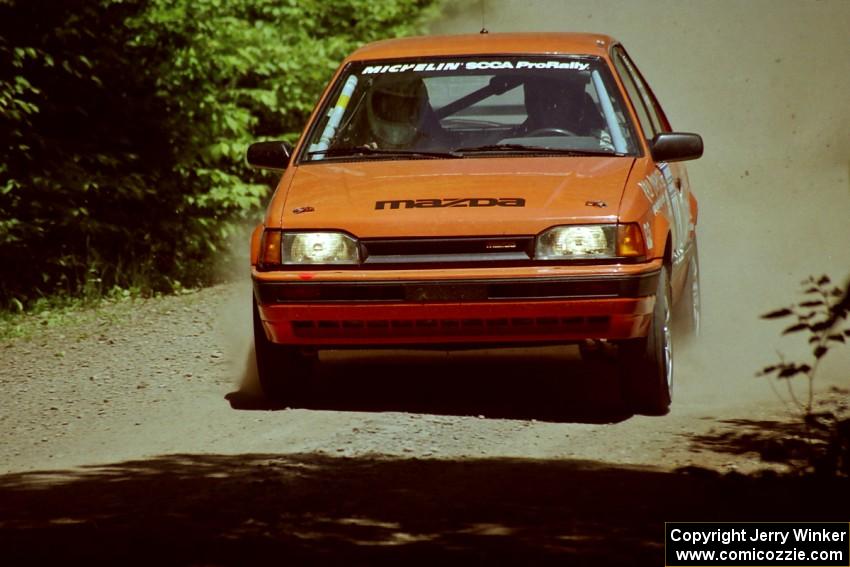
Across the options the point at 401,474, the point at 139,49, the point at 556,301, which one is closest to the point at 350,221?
the point at 556,301

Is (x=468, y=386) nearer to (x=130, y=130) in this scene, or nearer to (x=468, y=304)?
(x=468, y=304)

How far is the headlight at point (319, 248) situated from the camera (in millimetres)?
7867

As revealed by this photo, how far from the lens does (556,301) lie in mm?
7695

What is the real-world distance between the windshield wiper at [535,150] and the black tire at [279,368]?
4.52ft

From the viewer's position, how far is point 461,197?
7.90 m

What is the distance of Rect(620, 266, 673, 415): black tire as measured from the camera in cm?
798

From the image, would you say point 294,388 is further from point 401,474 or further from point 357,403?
point 401,474

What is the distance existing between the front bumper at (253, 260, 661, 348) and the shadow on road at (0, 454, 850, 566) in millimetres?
924

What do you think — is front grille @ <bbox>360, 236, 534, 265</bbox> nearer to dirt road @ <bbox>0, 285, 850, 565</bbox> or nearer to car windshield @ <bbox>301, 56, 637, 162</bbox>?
dirt road @ <bbox>0, 285, 850, 565</bbox>

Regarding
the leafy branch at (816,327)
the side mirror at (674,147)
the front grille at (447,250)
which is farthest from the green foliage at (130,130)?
the leafy branch at (816,327)

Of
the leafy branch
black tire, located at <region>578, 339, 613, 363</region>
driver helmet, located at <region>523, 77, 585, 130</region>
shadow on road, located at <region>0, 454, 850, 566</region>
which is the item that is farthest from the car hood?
the leafy branch

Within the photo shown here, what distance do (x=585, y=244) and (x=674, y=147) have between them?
3.71 feet

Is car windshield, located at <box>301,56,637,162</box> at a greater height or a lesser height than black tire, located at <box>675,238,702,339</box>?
greater

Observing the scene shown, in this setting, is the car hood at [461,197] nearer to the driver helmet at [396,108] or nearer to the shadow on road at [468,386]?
the driver helmet at [396,108]
